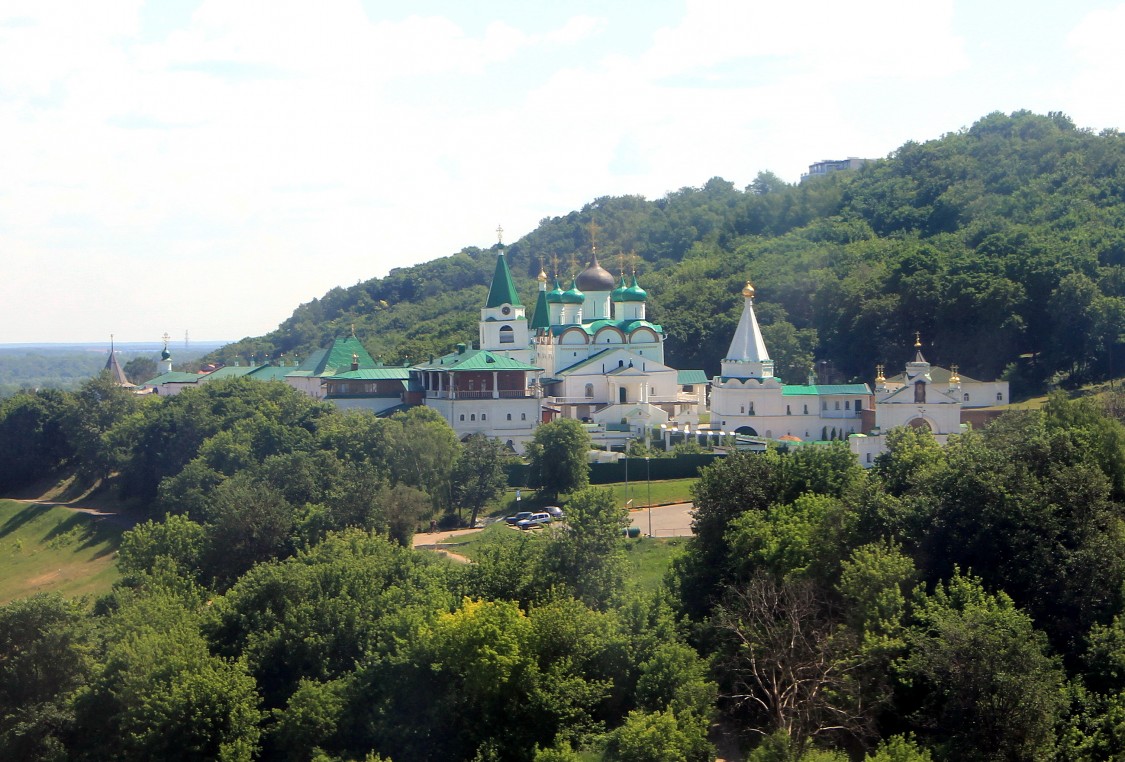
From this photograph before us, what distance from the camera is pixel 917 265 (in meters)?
62.0

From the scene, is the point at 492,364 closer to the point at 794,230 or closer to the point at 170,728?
the point at 170,728

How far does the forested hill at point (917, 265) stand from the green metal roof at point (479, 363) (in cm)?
1268

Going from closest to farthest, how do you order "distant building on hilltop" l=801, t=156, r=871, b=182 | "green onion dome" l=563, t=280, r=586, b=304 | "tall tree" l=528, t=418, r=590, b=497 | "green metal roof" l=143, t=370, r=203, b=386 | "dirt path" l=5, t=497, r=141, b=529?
"tall tree" l=528, t=418, r=590, b=497 < "dirt path" l=5, t=497, r=141, b=529 < "green onion dome" l=563, t=280, r=586, b=304 < "green metal roof" l=143, t=370, r=203, b=386 < "distant building on hilltop" l=801, t=156, r=871, b=182

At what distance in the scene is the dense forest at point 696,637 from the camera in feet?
74.4

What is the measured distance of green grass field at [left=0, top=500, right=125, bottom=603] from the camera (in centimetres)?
4316

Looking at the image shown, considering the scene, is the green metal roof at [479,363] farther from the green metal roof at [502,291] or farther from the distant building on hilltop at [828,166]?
the distant building on hilltop at [828,166]

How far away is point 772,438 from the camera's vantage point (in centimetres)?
5038

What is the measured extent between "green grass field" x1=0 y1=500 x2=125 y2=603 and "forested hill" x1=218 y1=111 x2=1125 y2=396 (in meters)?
21.6

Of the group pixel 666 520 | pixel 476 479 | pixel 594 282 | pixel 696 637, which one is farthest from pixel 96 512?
pixel 696 637

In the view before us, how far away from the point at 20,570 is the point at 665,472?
65.7ft

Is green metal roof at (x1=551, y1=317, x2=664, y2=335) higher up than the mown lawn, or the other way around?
green metal roof at (x1=551, y1=317, x2=664, y2=335)

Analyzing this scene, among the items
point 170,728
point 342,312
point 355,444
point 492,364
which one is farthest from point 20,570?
point 342,312

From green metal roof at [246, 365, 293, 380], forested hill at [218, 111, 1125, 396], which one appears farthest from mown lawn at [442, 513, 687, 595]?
green metal roof at [246, 365, 293, 380]

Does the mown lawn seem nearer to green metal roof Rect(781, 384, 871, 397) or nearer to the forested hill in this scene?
green metal roof Rect(781, 384, 871, 397)
